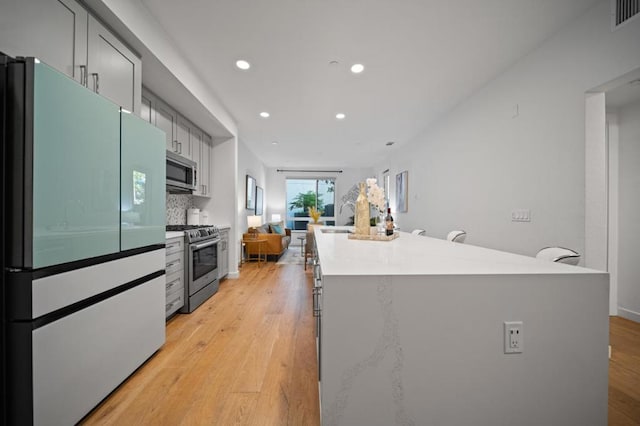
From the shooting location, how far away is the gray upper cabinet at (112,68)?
1708 millimetres

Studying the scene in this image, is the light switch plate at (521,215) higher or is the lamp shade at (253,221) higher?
the light switch plate at (521,215)

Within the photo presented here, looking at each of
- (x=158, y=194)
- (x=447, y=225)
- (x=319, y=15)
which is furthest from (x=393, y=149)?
(x=158, y=194)

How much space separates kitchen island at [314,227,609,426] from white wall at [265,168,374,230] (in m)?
8.16

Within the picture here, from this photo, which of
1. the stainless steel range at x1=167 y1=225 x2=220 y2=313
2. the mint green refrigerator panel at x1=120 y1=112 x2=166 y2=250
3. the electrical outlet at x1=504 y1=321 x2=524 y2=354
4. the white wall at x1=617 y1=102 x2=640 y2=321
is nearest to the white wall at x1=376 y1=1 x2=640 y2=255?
the white wall at x1=617 y1=102 x2=640 y2=321

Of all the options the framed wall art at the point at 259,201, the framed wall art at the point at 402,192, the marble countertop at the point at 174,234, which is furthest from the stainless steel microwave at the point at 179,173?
the framed wall art at the point at 402,192

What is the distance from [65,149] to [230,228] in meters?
3.22

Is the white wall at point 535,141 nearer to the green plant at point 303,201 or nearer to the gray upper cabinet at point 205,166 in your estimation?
the gray upper cabinet at point 205,166

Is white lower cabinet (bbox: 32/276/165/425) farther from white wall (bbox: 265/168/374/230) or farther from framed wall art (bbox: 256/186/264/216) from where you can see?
white wall (bbox: 265/168/374/230)

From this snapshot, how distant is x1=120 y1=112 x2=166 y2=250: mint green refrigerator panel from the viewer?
1.69 meters

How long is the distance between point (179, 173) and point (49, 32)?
1932 millimetres

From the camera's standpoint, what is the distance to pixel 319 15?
2105mm

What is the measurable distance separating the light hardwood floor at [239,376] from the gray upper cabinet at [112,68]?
1.90 m

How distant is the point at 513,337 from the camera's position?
1035mm

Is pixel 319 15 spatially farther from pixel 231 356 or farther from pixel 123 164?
pixel 231 356
